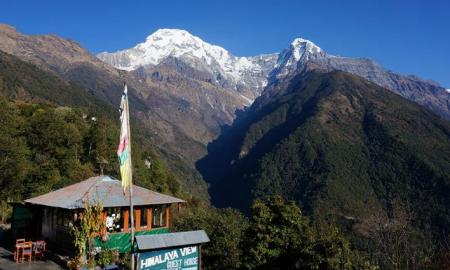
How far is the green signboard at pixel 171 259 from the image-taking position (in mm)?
15031

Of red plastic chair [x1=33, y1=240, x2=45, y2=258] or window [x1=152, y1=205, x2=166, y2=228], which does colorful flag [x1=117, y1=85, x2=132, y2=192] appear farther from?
window [x1=152, y1=205, x2=166, y2=228]

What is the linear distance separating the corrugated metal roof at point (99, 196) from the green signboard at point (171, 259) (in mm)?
9345

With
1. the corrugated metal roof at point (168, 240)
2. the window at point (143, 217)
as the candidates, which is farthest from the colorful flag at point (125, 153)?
the window at point (143, 217)

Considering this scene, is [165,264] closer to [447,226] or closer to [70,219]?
[70,219]

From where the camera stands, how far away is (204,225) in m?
26.3

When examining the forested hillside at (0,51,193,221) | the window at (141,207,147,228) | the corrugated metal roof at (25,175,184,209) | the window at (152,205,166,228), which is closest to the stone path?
the corrugated metal roof at (25,175,184,209)

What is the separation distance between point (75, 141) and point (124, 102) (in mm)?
52251

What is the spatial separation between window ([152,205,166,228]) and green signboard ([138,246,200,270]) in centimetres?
1182

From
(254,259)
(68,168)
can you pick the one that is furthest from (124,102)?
(68,168)

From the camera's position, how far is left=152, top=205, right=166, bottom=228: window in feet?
91.8

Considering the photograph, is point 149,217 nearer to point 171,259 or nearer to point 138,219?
point 138,219

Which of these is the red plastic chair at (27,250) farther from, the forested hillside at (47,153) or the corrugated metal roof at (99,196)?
the forested hillside at (47,153)

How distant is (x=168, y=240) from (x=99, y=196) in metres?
10.8

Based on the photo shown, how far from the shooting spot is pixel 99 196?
82.8ft
